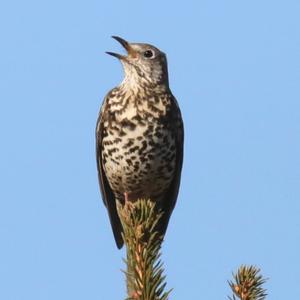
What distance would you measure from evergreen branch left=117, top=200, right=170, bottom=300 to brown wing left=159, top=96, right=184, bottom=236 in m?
3.76

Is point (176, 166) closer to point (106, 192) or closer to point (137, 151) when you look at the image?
point (137, 151)

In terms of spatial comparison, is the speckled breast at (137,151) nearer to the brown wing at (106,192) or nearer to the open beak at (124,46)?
the brown wing at (106,192)

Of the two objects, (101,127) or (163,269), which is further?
(101,127)

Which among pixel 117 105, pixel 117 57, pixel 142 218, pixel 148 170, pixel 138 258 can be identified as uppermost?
pixel 117 57

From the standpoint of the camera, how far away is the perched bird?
7.89m

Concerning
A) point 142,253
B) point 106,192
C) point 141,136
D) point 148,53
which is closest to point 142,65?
point 148,53

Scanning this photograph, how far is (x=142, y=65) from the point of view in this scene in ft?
27.7

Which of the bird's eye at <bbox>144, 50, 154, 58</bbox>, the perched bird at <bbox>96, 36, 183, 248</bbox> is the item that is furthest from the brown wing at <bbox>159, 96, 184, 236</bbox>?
the bird's eye at <bbox>144, 50, 154, 58</bbox>

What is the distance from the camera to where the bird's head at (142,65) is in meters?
8.30

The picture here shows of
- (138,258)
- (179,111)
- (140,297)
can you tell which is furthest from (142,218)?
(179,111)

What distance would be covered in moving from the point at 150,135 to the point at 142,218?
3.81 m

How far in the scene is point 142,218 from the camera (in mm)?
4078

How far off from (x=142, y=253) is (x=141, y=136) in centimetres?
413

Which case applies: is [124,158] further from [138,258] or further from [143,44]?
[138,258]
